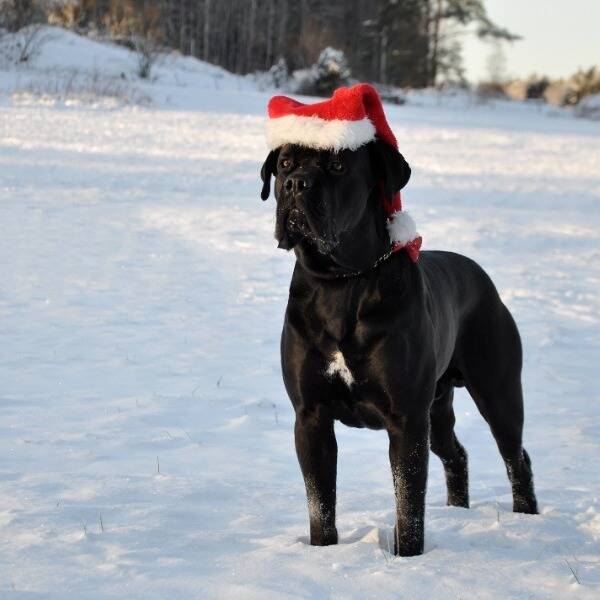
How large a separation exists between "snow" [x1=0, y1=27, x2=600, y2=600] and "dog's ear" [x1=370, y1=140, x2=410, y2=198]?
3.94 ft

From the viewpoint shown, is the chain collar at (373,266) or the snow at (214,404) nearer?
the snow at (214,404)

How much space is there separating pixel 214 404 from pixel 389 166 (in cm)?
260

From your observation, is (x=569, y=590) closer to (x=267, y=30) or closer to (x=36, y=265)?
(x=36, y=265)

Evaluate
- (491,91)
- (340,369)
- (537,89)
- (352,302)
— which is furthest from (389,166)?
(537,89)

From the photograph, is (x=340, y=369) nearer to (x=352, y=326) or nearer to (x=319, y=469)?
(x=352, y=326)

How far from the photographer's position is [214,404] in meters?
5.55

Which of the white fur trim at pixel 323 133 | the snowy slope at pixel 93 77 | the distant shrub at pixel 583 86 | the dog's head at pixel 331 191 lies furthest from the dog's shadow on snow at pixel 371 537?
the distant shrub at pixel 583 86

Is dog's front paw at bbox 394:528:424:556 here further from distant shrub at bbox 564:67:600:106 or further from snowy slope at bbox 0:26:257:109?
distant shrub at bbox 564:67:600:106

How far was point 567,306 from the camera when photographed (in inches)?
329

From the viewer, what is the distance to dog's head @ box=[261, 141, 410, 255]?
3.10 meters

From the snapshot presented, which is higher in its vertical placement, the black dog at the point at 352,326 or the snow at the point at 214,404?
the black dog at the point at 352,326

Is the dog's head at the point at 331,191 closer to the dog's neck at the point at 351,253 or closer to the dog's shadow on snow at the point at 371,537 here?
the dog's neck at the point at 351,253

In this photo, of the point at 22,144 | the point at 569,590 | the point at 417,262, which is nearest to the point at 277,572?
the point at 569,590

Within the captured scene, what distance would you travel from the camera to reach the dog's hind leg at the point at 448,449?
13.5 ft
